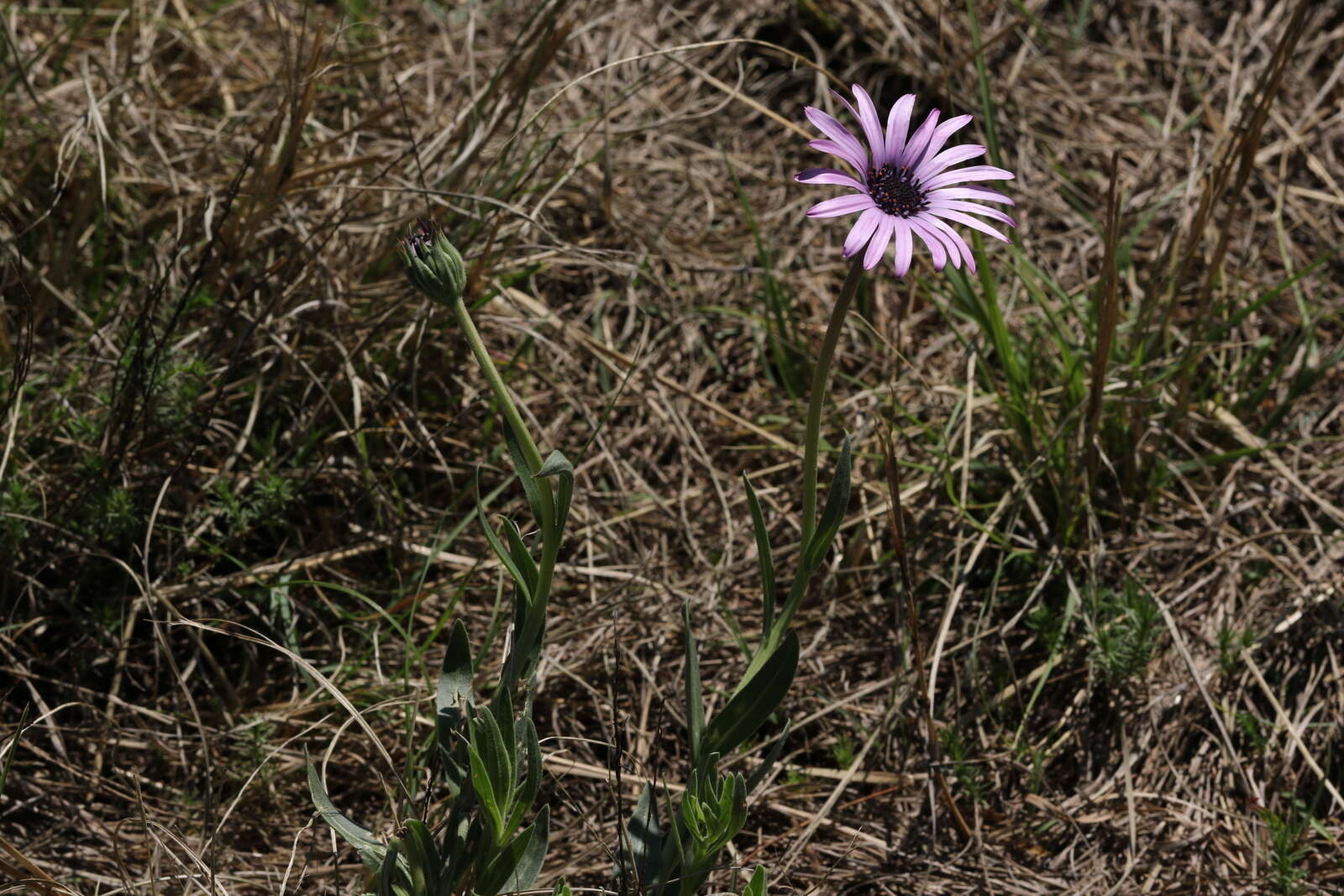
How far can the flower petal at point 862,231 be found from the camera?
5.23 ft

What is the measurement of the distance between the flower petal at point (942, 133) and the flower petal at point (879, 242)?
7.5 inches

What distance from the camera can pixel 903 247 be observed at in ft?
5.38

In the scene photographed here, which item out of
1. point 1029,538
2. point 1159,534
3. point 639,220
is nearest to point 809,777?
point 1029,538

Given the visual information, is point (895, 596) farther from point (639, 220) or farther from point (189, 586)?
point (189, 586)

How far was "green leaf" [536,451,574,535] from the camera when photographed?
5.45 ft

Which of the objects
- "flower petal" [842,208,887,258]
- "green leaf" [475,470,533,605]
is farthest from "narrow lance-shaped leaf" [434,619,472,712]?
"flower petal" [842,208,887,258]

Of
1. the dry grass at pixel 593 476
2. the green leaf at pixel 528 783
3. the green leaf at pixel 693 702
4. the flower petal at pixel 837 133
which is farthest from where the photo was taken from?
the dry grass at pixel 593 476

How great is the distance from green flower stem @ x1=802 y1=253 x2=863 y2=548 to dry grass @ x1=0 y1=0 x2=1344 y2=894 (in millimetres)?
764

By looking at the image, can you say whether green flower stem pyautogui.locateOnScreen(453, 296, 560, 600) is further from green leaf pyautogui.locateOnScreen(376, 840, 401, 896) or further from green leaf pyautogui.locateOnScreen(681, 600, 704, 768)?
green leaf pyautogui.locateOnScreen(376, 840, 401, 896)

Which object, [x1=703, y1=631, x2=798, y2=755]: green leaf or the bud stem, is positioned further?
[x1=703, y1=631, x2=798, y2=755]: green leaf

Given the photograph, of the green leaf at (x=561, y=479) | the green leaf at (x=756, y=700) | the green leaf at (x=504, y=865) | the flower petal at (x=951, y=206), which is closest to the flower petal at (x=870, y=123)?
the flower petal at (x=951, y=206)

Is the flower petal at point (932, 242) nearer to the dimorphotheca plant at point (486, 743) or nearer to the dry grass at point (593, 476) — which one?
the dimorphotheca plant at point (486, 743)

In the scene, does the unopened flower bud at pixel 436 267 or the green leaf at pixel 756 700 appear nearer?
the unopened flower bud at pixel 436 267

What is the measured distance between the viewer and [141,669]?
265 centimetres
